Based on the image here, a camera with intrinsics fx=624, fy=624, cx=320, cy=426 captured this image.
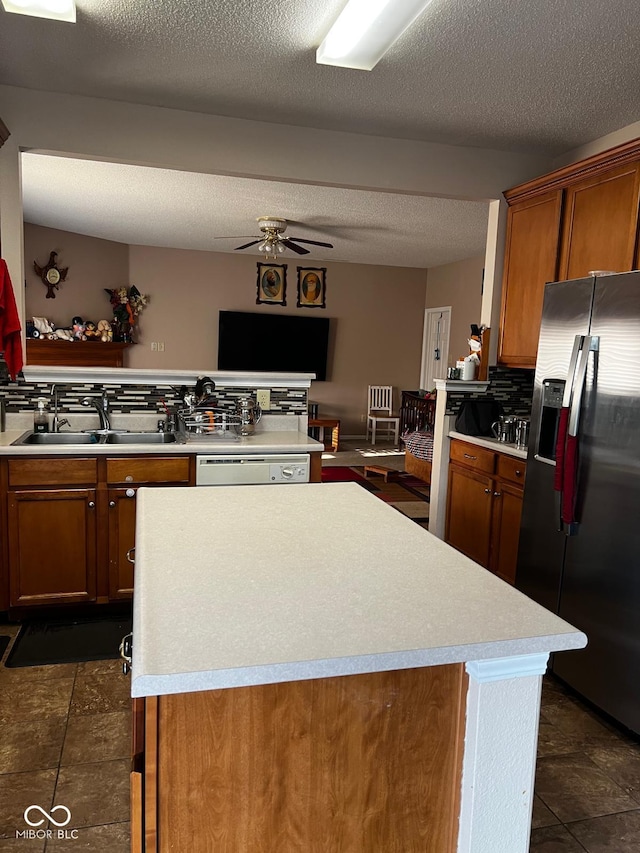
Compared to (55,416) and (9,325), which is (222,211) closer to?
(55,416)

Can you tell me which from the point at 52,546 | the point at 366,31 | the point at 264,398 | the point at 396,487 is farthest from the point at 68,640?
the point at 396,487

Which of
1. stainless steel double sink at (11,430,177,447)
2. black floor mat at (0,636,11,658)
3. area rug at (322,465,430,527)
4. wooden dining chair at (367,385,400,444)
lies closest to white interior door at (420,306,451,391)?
wooden dining chair at (367,385,400,444)

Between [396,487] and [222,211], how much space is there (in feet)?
10.3

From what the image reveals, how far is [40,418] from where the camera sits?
3.34 m

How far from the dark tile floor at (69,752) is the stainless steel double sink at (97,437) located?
3.84 ft

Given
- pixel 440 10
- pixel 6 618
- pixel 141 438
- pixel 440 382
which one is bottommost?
pixel 6 618

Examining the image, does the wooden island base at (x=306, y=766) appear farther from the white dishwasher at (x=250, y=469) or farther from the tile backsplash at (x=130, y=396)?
the tile backsplash at (x=130, y=396)

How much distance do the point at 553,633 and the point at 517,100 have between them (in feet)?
8.64

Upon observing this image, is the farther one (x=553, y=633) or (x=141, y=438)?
(x=141, y=438)

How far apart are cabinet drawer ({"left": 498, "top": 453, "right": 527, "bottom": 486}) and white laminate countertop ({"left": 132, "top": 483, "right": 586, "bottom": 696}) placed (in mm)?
1677

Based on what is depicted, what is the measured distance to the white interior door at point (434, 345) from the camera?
8.63 meters

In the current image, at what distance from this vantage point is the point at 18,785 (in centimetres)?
190

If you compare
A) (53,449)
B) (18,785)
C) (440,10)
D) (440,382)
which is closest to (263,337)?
(440,382)

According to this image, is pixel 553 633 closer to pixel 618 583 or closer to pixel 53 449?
pixel 618 583
